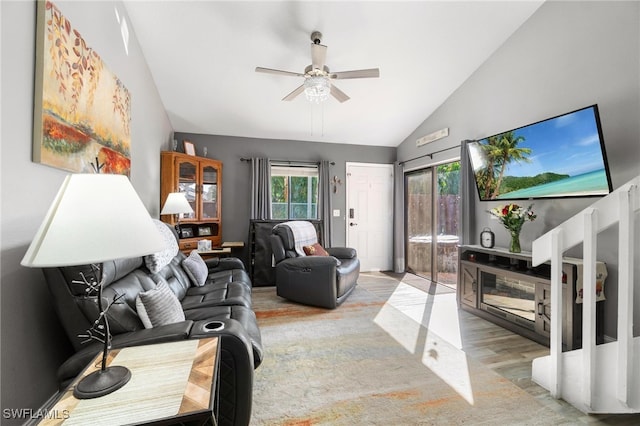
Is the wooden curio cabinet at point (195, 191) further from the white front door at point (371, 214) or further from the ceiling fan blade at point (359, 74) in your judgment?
the ceiling fan blade at point (359, 74)

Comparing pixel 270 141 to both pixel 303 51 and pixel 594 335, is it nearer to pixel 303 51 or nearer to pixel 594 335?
pixel 303 51

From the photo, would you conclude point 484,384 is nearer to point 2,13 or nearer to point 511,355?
point 511,355

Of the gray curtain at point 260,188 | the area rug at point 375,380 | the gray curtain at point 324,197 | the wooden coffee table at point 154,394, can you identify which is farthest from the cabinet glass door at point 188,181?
the wooden coffee table at point 154,394

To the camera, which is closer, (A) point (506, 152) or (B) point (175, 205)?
(A) point (506, 152)

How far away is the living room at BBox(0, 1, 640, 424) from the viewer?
1.27m

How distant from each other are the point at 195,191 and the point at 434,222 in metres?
3.74

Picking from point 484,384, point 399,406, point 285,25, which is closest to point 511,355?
point 484,384

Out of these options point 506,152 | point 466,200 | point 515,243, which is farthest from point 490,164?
point 515,243

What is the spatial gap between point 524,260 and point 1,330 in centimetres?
373

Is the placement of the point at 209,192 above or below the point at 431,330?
above

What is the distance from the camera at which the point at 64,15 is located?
1624 millimetres

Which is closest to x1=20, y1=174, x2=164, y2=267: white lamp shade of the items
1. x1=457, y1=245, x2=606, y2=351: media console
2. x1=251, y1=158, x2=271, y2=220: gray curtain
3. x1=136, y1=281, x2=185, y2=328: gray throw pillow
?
x1=136, y1=281, x2=185, y2=328: gray throw pillow

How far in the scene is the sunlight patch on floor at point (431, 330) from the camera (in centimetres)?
210

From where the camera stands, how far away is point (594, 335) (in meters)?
1.68
